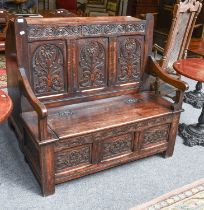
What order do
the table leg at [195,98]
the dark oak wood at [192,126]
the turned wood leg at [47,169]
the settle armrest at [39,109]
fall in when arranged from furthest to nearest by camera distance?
the table leg at [195,98] → the dark oak wood at [192,126] → the turned wood leg at [47,169] → the settle armrest at [39,109]

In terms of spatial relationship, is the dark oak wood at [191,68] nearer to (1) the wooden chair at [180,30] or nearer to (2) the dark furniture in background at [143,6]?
(1) the wooden chair at [180,30]

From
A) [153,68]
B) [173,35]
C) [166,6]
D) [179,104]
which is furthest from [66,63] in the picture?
[166,6]

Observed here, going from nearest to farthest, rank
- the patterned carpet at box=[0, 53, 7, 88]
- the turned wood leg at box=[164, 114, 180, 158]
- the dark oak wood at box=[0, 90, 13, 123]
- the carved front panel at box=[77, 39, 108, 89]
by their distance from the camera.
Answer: the dark oak wood at box=[0, 90, 13, 123] < the carved front panel at box=[77, 39, 108, 89] < the turned wood leg at box=[164, 114, 180, 158] < the patterned carpet at box=[0, 53, 7, 88]

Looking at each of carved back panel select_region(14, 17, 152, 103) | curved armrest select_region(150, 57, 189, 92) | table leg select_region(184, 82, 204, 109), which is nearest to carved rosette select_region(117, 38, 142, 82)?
carved back panel select_region(14, 17, 152, 103)

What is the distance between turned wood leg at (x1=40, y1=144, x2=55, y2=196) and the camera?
186cm

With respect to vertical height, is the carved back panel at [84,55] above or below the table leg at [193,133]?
above

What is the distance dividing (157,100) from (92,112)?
61cm

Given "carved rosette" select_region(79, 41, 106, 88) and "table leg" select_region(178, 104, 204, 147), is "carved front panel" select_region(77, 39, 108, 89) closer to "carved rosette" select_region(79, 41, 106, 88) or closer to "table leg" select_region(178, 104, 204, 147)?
"carved rosette" select_region(79, 41, 106, 88)

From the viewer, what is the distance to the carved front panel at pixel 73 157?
1.97m

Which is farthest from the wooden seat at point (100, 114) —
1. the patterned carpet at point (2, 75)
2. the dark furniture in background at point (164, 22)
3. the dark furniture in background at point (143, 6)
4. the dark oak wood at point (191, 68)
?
the dark furniture in background at point (143, 6)

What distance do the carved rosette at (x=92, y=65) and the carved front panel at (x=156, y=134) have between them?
1.83ft

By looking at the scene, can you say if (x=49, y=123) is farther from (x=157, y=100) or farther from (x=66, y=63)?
(x=157, y=100)

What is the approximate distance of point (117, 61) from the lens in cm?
241

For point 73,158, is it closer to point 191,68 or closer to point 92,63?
point 92,63
